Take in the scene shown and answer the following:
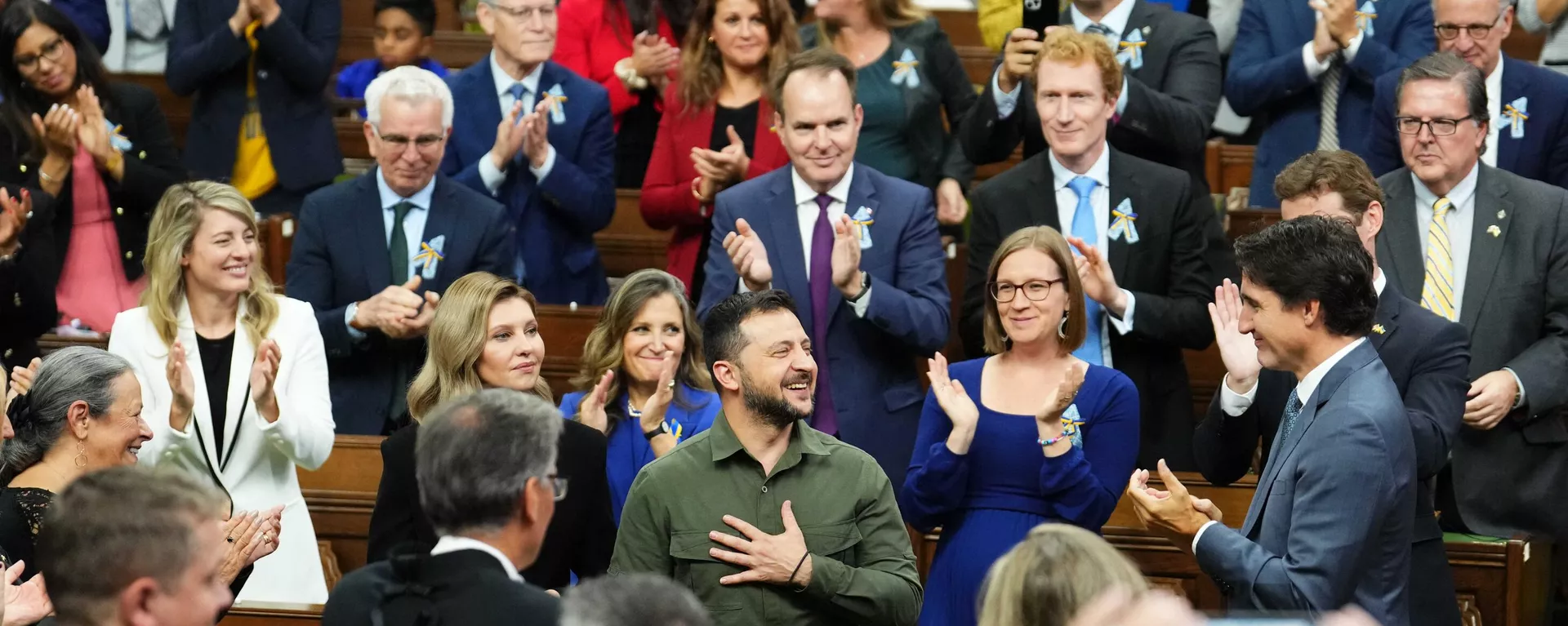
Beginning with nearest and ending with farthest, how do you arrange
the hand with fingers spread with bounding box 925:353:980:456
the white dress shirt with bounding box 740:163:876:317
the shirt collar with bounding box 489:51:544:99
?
Result: the hand with fingers spread with bounding box 925:353:980:456
the white dress shirt with bounding box 740:163:876:317
the shirt collar with bounding box 489:51:544:99

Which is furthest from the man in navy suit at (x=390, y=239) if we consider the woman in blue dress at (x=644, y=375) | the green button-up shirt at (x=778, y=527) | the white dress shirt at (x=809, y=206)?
the green button-up shirt at (x=778, y=527)

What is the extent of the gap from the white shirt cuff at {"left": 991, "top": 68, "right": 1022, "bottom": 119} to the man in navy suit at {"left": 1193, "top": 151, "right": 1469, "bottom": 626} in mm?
1440

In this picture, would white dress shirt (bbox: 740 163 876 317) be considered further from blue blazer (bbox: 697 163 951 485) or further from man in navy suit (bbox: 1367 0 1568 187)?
man in navy suit (bbox: 1367 0 1568 187)

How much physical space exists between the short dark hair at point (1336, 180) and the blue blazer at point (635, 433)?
1479mm

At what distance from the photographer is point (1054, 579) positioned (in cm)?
241

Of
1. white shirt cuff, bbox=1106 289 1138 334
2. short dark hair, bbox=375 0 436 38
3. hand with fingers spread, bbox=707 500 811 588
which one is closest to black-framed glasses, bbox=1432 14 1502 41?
white shirt cuff, bbox=1106 289 1138 334

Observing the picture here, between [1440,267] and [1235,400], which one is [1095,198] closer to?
[1440,267]

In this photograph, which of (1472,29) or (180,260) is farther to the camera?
(1472,29)

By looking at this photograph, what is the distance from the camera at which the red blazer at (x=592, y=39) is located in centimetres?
650

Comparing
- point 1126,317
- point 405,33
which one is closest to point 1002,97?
point 1126,317

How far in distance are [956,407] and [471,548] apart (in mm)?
1630

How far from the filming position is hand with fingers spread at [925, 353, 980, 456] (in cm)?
395

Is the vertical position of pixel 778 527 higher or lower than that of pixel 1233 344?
lower

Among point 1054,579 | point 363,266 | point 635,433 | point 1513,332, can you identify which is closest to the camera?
point 1054,579
